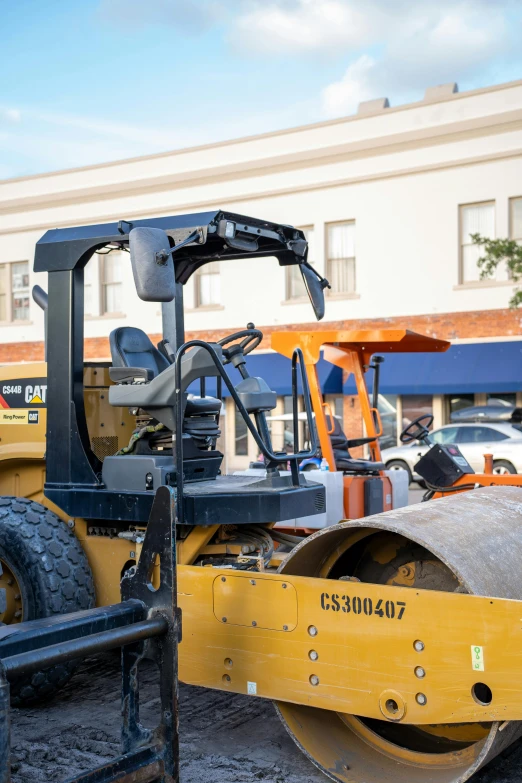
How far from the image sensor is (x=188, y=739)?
4836 mm

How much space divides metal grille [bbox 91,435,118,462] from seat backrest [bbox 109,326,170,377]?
0.47 m

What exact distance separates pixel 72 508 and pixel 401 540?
1928 millimetres

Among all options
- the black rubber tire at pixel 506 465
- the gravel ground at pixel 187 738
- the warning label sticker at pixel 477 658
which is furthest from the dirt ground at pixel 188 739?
the black rubber tire at pixel 506 465

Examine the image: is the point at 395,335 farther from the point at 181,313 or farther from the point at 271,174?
the point at 271,174

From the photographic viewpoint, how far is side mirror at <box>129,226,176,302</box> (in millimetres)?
4539

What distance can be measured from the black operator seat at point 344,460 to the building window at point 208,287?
617 inches

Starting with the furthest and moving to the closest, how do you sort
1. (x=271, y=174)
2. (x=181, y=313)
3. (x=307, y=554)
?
(x=271, y=174) → (x=181, y=313) → (x=307, y=554)

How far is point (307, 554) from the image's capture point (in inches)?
177

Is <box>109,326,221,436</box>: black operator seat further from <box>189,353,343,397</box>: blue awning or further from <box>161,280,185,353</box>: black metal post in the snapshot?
<box>189,353,343,397</box>: blue awning

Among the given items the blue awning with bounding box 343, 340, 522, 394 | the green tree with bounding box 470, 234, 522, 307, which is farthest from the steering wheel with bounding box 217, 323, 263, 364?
the blue awning with bounding box 343, 340, 522, 394

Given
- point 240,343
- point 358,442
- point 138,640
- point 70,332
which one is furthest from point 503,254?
point 138,640

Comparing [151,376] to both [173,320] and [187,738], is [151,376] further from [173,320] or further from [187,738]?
[187,738]

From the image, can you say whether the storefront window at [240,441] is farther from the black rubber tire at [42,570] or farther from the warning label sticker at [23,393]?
the black rubber tire at [42,570]

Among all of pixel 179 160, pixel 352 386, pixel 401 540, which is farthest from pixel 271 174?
pixel 401 540
